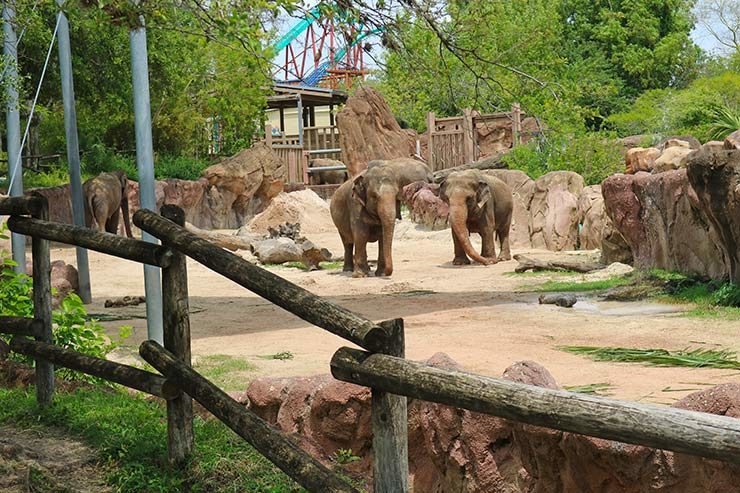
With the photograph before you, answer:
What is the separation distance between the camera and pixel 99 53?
18.4 metres

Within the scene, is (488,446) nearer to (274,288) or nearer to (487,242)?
(274,288)

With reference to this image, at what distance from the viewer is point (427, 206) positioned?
21578 millimetres

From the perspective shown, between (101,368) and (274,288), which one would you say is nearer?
(274,288)

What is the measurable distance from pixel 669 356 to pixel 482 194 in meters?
9.52

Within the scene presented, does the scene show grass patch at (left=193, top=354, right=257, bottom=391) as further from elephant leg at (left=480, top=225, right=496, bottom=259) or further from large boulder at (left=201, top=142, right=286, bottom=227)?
large boulder at (left=201, top=142, right=286, bottom=227)

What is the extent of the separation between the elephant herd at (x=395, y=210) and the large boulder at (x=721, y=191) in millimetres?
5642

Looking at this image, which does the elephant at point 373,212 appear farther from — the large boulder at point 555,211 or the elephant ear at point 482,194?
the large boulder at point 555,211

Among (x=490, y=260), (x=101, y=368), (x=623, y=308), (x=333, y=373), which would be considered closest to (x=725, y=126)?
(x=490, y=260)

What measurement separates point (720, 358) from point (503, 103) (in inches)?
86.2

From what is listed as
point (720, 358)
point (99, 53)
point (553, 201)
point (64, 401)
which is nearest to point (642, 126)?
point (553, 201)

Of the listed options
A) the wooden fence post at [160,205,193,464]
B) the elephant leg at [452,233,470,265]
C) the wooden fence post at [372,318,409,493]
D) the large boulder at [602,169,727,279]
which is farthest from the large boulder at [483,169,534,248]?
the wooden fence post at [372,318,409,493]

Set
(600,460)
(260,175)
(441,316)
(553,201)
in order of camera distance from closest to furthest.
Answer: (600,460) < (441,316) < (553,201) < (260,175)

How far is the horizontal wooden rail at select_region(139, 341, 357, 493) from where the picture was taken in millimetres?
3565

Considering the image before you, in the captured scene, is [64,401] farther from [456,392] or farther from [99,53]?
[99,53]
